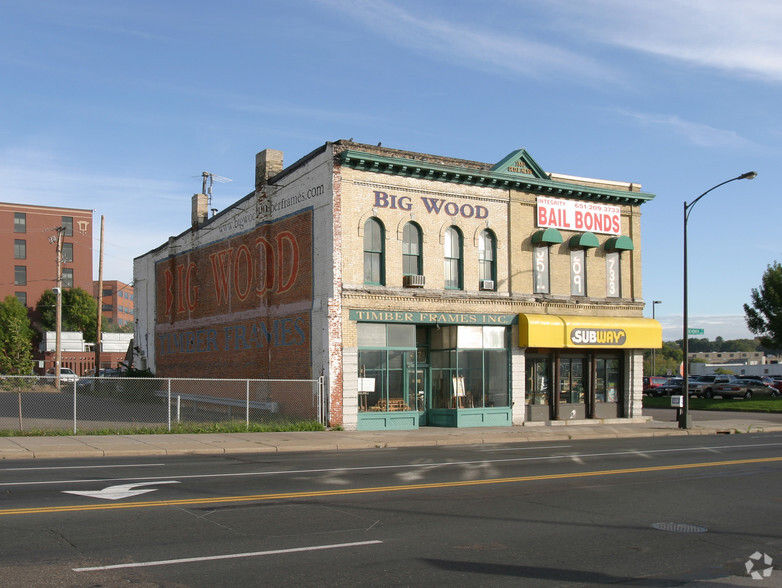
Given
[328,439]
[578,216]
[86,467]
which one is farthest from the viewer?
[578,216]

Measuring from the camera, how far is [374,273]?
2650 centimetres

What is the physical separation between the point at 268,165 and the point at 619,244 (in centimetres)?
1507

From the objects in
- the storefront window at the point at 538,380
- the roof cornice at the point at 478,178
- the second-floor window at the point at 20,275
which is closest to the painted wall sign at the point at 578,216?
the roof cornice at the point at 478,178

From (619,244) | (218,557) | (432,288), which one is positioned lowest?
(218,557)

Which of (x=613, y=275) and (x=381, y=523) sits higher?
(x=613, y=275)

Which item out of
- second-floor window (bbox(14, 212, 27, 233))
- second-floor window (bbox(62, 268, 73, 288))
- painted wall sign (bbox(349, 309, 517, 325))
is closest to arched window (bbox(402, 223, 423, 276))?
painted wall sign (bbox(349, 309, 517, 325))

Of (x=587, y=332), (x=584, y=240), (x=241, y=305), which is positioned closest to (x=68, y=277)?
(x=241, y=305)

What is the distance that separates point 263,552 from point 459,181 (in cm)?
2170

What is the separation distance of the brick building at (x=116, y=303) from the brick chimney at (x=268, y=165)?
8123 centimetres

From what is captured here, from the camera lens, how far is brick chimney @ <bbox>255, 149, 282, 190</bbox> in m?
30.5

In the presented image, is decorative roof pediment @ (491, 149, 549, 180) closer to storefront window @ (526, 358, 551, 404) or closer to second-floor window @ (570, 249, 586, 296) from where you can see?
second-floor window @ (570, 249, 586, 296)

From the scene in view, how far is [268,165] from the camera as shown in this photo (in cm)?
3045

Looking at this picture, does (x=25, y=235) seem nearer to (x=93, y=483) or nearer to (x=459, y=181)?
(x=459, y=181)

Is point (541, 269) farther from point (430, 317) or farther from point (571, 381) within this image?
point (430, 317)
